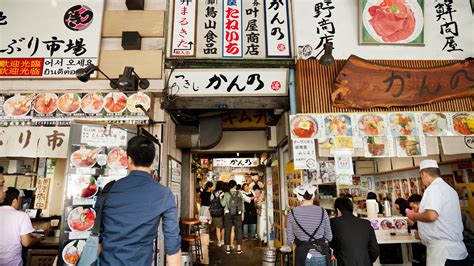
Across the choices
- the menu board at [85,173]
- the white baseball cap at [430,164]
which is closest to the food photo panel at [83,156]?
the menu board at [85,173]

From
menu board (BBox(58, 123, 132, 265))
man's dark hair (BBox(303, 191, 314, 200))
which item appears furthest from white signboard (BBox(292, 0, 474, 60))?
menu board (BBox(58, 123, 132, 265))

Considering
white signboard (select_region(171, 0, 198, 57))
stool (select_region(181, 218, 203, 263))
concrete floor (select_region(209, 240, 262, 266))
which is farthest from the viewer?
concrete floor (select_region(209, 240, 262, 266))

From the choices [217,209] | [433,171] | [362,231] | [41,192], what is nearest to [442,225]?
[433,171]

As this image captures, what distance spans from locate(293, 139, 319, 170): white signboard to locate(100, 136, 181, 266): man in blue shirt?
2.85 meters

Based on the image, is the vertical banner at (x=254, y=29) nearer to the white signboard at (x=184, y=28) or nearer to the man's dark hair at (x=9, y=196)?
the white signboard at (x=184, y=28)

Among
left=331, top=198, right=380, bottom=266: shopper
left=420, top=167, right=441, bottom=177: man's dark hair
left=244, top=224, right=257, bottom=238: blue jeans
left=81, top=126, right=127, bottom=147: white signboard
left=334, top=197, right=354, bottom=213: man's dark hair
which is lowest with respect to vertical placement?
left=244, top=224, right=257, bottom=238: blue jeans

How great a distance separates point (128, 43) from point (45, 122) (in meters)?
1.97

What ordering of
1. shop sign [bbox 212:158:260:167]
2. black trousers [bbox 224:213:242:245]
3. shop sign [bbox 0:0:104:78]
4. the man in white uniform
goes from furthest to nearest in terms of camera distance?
shop sign [bbox 212:158:260:167], black trousers [bbox 224:213:242:245], shop sign [bbox 0:0:104:78], the man in white uniform

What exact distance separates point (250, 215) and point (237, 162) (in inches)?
88.8

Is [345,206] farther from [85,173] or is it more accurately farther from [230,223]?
[230,223]

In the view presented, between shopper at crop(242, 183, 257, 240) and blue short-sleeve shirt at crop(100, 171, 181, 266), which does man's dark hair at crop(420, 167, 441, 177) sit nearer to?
blue short-sleeve shirt at crop(100, 171, 181, 266)

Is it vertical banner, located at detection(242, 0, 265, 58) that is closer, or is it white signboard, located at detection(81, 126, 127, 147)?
white signboard, located at detection(81, 126, 127, 147)

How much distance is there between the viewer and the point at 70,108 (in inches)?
184

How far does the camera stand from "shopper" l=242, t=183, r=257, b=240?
34.4ft
